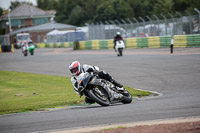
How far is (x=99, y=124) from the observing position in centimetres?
689

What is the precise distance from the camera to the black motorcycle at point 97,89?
8.84 metres

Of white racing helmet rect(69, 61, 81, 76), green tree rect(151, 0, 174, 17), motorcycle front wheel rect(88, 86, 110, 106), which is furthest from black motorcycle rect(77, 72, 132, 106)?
green tree rect(151, 0, 174, 17)

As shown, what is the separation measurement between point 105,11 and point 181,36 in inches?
2581

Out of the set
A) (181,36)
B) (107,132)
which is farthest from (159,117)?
(181,36)

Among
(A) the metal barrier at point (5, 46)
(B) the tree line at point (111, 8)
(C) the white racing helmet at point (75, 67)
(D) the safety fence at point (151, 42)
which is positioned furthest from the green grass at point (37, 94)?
(B) the tree line at point (111, 8)

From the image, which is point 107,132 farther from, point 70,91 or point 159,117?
point 70,91

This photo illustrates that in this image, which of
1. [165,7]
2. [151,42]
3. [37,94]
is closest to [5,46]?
[151,42]

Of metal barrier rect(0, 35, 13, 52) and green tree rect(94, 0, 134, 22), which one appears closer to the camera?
metal barrier rect(0, 35, 13, 52)

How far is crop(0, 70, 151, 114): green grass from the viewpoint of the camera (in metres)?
10.7

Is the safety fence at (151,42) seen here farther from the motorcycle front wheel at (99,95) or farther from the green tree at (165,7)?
the green tree at (165,7)

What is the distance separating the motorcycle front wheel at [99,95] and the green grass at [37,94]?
6.42 ft

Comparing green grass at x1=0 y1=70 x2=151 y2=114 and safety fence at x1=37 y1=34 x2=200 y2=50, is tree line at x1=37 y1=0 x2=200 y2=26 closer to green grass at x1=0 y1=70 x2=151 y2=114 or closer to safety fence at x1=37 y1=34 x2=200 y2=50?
safety fence at x1=37 y1=34 x2=200 y2=50

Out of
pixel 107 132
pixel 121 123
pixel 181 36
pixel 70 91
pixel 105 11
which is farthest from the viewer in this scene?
pixel 105 11

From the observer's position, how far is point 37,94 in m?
13.0
